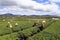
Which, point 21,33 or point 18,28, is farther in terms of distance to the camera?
point 18,28

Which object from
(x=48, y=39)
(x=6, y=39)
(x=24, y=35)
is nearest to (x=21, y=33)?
(x=24, y=35)

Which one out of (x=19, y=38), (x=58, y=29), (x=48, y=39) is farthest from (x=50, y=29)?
(x=19, y=38)

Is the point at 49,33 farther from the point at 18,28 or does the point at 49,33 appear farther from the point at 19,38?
the point at 18,28

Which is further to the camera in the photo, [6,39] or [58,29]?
[58,29]

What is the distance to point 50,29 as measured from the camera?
94.8 m

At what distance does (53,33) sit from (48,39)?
7750mm

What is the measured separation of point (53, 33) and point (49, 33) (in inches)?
Answer: 86.2

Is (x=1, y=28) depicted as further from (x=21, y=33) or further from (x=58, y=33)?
(x=58, y=33)

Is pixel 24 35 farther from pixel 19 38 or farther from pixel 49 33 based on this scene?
pixel 49 33

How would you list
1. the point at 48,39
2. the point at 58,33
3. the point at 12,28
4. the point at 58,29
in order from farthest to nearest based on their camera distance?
the point at 12,28, the point at 58,29, the point at 58,33, the point at 48,39

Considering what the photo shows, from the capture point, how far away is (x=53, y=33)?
288 ft

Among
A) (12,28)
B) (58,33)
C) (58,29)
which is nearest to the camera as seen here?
(58,33)

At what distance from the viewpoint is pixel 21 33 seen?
90500 millimetres

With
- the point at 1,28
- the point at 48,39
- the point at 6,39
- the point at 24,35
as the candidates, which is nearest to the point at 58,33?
the point at 48,39
